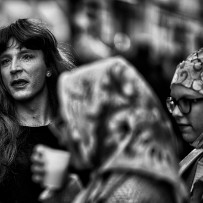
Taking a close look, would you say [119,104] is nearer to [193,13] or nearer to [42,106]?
[42,106]

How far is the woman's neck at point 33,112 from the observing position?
13.3 feet

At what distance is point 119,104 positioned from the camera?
8.32ft

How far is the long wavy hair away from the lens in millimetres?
3844

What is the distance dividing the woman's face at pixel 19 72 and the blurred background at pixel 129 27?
0.90ft

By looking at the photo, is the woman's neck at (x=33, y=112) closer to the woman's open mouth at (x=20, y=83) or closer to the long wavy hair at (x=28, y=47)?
the long wavy hair at (x=28, y=47)

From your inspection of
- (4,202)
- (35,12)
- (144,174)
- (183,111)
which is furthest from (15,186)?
(35,12)

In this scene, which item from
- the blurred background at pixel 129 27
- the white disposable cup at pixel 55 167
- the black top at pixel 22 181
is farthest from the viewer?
the blurred background at pixel 129 27

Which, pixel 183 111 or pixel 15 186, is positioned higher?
pixel 183 111

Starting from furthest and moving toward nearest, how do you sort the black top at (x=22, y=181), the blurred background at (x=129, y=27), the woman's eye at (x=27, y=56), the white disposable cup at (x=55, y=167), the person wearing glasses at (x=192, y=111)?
the blurred background at (x=129, y=27), the woman's eye at (x=27, y=56), the black top at (x=22, y=181), the person wearing glasses at (x=192, y=111), the white disposable cup at (x=55, y=167)

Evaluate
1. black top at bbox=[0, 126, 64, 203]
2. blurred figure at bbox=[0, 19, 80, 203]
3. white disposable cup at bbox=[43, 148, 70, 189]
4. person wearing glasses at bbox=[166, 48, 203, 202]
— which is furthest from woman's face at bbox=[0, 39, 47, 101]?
white disposable cup at bbox=[43, 148, 70, 189]

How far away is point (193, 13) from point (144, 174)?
24258mm

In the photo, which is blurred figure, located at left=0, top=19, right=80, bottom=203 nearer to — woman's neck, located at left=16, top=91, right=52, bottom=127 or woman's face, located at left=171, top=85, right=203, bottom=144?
woman's neck, located at left=16, top=91, right=52, bottom=127

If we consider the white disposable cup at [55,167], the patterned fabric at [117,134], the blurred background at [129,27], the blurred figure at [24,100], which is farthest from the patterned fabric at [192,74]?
the blurred background at [129,27]

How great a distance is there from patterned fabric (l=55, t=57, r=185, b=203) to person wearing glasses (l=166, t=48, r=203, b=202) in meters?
0.55
